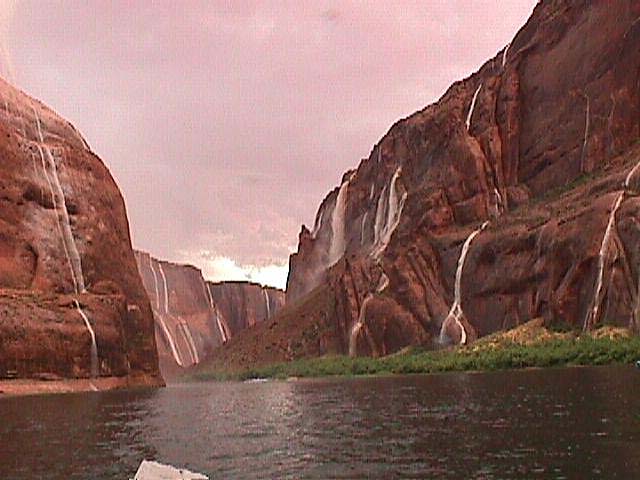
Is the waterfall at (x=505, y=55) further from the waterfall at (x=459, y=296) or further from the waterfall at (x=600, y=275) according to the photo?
the waterfall at (x=600, y=275)

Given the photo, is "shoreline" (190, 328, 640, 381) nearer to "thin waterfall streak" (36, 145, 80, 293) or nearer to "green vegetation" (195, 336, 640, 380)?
"green vegetation" (195, 336, 640, 380)

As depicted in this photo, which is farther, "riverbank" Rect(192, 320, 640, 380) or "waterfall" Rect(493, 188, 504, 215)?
"waterfall" Rect(493, 188, 504, 215)

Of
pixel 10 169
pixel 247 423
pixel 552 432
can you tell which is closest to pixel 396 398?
pixel 247 423

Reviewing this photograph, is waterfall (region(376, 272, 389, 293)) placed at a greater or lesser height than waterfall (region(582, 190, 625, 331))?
greater

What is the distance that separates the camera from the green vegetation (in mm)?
75044

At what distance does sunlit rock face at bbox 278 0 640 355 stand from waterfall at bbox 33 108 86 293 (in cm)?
5484

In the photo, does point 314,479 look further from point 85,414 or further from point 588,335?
point 588,335

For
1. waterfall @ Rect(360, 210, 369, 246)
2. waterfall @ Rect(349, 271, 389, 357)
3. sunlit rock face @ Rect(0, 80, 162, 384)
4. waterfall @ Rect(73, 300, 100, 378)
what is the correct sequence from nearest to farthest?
1. sunlit rock face @ Rect(0, 80, 162, 384)
2. waterfall @ Rect(73, 300, 100, 378)
3. waterfall @ Rect(349, 271, 389, 357)
4. waterfall @ Rect(360, 210, 369, 246)

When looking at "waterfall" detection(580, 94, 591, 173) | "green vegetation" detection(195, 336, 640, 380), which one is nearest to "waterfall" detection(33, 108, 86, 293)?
"green vegetation" detection(195, 336, 640, 380)

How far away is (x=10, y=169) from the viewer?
3738 inches

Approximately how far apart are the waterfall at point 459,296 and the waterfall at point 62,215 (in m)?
56.1

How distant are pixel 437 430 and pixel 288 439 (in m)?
6.13

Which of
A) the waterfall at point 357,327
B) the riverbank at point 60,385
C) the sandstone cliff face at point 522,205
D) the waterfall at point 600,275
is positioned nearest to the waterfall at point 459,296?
the sandstone cliff face at point 522,205

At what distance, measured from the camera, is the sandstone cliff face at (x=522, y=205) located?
297 feet
